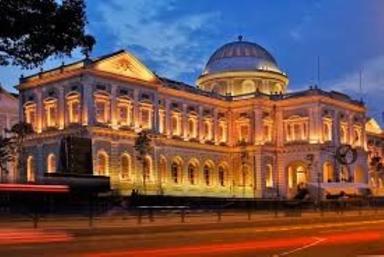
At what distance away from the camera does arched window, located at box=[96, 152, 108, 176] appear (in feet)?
303

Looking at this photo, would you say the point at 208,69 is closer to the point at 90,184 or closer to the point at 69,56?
the point at 90,184

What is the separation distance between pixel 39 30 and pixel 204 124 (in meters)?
100

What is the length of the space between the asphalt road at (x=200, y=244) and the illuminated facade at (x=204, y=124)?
5702 cm

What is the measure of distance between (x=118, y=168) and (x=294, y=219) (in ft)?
156

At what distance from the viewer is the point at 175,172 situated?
110875 millimetres

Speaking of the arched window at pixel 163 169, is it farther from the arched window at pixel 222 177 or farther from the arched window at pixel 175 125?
the arched window at pixel 222 177

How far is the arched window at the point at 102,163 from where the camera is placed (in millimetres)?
92412

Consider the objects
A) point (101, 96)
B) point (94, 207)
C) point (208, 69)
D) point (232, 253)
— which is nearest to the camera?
point (232, 253)

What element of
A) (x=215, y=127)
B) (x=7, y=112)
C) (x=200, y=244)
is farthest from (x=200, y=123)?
(x=200, y=244)

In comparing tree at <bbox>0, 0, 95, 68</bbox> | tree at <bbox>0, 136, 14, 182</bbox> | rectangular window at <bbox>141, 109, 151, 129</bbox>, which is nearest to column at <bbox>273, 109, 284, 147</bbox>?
rectangular window at <bbox>141, 109, 151, 129</bbox>

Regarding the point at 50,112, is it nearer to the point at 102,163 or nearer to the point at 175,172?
the point at 102,163

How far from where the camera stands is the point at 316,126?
117625mm

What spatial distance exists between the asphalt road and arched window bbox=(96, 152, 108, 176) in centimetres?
5566

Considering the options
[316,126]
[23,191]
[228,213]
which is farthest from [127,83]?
[23,191]
